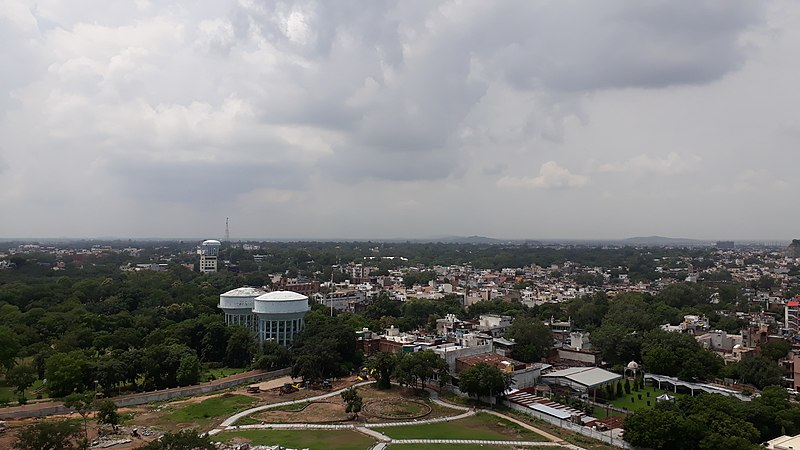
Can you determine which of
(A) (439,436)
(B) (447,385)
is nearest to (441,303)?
(B) (447,385)

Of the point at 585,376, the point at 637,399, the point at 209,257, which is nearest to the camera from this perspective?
the point at 637,399

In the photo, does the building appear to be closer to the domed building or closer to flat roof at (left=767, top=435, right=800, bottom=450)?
flat roof at (left=767, top=435, right=800, bottom=450)

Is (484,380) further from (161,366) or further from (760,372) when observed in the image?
(161,366)

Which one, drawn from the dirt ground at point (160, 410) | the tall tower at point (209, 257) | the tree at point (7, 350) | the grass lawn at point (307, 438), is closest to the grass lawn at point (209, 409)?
the dirt ground at point (160, 410)

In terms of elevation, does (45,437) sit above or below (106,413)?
above

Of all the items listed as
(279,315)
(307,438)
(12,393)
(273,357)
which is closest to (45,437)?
(307,438)

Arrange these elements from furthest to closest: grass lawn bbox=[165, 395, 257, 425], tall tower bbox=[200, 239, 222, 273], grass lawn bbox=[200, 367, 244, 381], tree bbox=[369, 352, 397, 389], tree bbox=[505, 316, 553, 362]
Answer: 1. tall tower bbox=[200, 239, 222, 273]
2. tree bbox=[505, 316, 553, 362]
3. grass lawn bbox=[200, 367, 244, 381]
4. tree bbox=[369, 352, 397, 389]
5. grass lawn bbox=[165, 395, 257, 425]

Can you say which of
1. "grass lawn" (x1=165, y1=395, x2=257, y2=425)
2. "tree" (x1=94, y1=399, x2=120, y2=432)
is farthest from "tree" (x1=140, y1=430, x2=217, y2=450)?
"grass lawn" (x1=165, y1=395, x2=257, y2=425)
